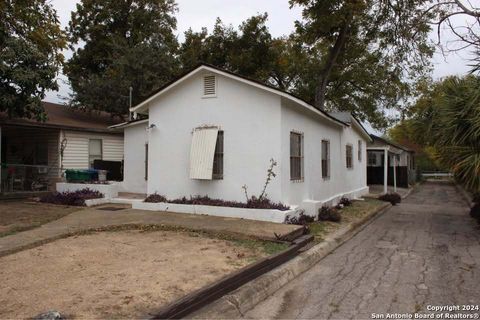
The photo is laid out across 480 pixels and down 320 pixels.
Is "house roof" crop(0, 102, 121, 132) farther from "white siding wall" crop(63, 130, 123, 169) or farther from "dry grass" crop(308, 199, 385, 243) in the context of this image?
"dry grass" crop(308, 199, 385, 243)

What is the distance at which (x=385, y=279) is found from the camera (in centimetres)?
661

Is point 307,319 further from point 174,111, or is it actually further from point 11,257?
point 174,111

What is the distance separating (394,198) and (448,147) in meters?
9.92

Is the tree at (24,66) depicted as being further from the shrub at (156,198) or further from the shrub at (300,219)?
the shrub at (300,219)

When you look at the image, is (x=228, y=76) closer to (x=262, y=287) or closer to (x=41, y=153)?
(x=262, y=287)

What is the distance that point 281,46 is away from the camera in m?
29.9

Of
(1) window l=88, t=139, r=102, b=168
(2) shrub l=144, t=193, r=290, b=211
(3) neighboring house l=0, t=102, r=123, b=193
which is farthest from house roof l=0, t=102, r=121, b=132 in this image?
(2) shrub l=144, t=193, r=290, b=211

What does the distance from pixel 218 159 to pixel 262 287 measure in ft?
21.1

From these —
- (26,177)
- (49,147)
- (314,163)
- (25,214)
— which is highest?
(49,147)

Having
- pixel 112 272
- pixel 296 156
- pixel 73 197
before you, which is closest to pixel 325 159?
pixel 296 156

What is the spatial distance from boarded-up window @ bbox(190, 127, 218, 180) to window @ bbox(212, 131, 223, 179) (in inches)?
9.1

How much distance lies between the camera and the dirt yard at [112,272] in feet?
15.0

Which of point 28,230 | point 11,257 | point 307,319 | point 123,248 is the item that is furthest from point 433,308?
point 28,230

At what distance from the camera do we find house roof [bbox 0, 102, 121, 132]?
1622cm
